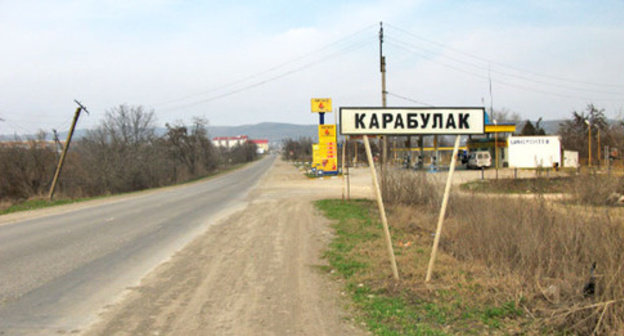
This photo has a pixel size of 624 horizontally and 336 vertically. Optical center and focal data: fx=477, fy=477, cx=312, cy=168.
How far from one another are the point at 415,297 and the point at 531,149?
4566 cm

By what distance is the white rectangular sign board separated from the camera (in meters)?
6.44

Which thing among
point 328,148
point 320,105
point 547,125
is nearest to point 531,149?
point 328,148

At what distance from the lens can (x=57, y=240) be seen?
442 inches

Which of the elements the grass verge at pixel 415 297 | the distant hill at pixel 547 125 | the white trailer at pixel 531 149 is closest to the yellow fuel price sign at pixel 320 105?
the white trailer at pixel 531 149

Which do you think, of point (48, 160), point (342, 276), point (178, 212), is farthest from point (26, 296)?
point (48, 160)

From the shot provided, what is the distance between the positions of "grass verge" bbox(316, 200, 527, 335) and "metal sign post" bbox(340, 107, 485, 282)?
1.54 ft

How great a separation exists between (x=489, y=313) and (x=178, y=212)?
46.4 ft

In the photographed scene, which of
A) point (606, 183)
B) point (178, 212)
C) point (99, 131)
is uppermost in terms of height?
point (99, 131)

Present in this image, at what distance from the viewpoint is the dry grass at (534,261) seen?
14.3 ft

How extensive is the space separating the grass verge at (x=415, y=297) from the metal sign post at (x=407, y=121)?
469 millimetres

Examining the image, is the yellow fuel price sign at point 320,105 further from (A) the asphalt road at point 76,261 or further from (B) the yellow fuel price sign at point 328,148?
(A) the asphalt road at point 76,261

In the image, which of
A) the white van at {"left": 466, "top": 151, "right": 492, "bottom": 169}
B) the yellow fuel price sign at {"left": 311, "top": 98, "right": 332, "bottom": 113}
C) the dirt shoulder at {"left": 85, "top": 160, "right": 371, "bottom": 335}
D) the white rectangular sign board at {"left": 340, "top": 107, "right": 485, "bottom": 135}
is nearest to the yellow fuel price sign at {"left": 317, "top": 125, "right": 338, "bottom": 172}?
the yellow fuel price sign at {"left": 311, "top": 98, "right": 332, "bottom": 113}

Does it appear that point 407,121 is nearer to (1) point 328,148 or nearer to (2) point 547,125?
(1) point 328,148

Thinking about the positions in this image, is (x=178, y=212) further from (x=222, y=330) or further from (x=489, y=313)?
(x=489, y=313)
